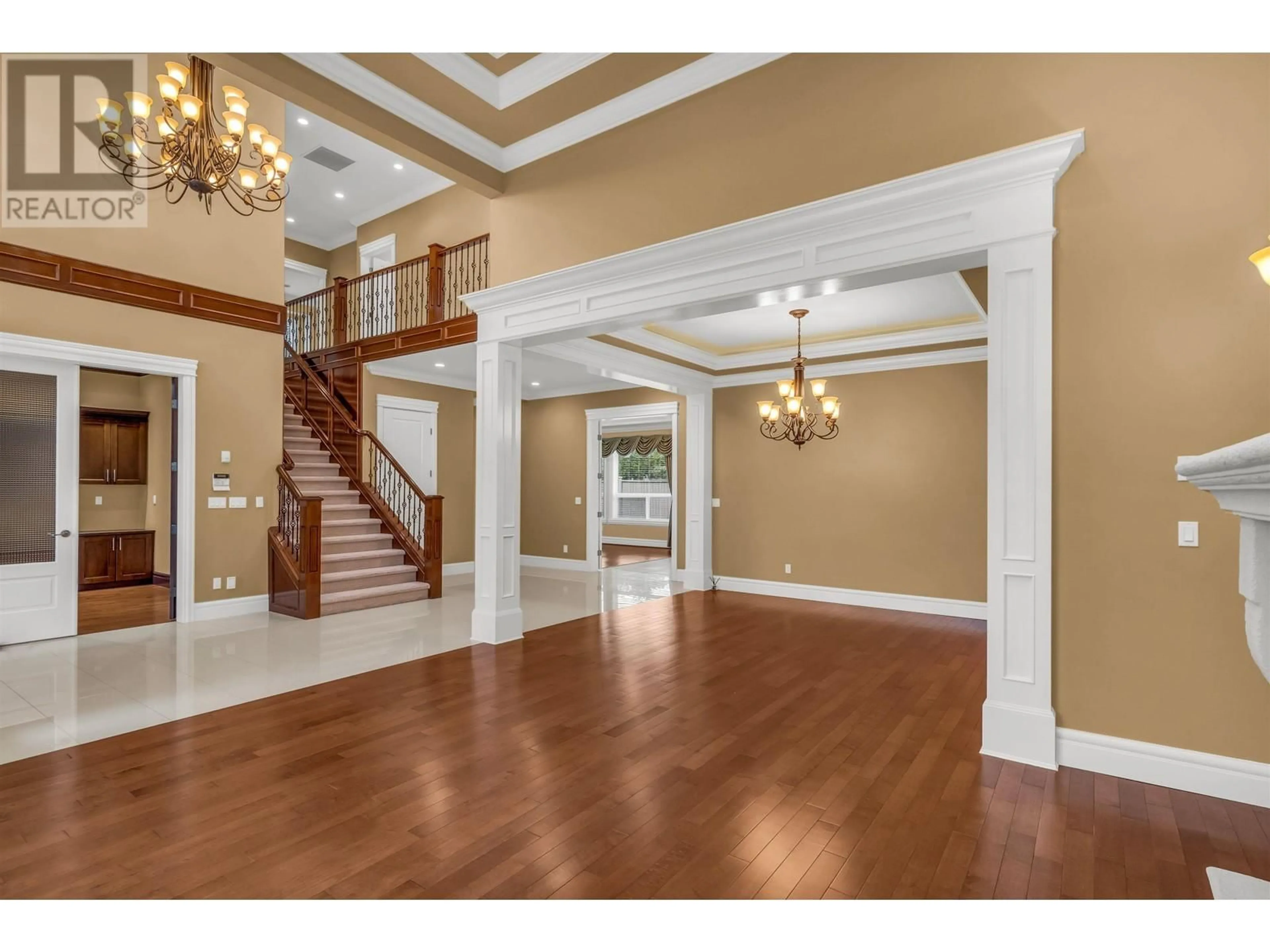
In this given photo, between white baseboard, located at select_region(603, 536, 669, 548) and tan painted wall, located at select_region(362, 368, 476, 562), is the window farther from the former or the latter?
tan painted wall, located at select_region(362, 368, 476, 562)

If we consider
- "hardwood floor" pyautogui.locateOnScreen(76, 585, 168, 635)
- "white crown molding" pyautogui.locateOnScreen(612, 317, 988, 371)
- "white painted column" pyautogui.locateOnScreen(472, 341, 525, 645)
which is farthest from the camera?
"white crown molding" pyautogui.locateOnScreen(612, 317, 988, 371)

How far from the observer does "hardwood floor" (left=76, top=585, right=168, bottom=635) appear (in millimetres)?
→ 5836

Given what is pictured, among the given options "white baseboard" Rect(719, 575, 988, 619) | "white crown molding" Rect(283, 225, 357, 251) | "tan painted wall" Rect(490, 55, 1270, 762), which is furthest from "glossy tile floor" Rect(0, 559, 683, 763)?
"white crown molding" Rect(283, 225, 357, 251)

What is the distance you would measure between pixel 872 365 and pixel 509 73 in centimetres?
500

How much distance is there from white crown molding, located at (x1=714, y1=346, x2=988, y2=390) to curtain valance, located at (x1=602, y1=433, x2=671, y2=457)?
5.24 meters

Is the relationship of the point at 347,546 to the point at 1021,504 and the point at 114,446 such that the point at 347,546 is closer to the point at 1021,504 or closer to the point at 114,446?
the point at 114,446

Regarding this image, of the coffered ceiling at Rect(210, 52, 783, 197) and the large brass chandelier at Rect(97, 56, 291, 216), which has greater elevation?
the coffered ceiling at Rect(210, 52, 783, 197)

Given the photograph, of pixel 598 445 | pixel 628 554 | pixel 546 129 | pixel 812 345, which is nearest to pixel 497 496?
pixel 546 129

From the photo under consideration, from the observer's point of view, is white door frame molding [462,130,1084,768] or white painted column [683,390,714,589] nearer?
white door frame molding [462,130,1084,768]

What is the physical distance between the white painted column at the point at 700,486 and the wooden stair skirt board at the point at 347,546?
3566 millimetres

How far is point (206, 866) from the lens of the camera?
213 cm

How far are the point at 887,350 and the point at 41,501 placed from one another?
849 cm

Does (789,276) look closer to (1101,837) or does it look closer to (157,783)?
(1101,837)

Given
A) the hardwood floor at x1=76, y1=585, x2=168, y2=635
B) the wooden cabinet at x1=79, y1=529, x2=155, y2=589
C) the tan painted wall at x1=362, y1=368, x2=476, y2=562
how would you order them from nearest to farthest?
1. the hardwood floor at x1=76, y1=585, x2=168, y2=635
2. the wooden cabinet at x1=79, y1=529, x2=155, y2=589
3. the tan painted wall at x1=362, y1=368, x2=476, y2=562
